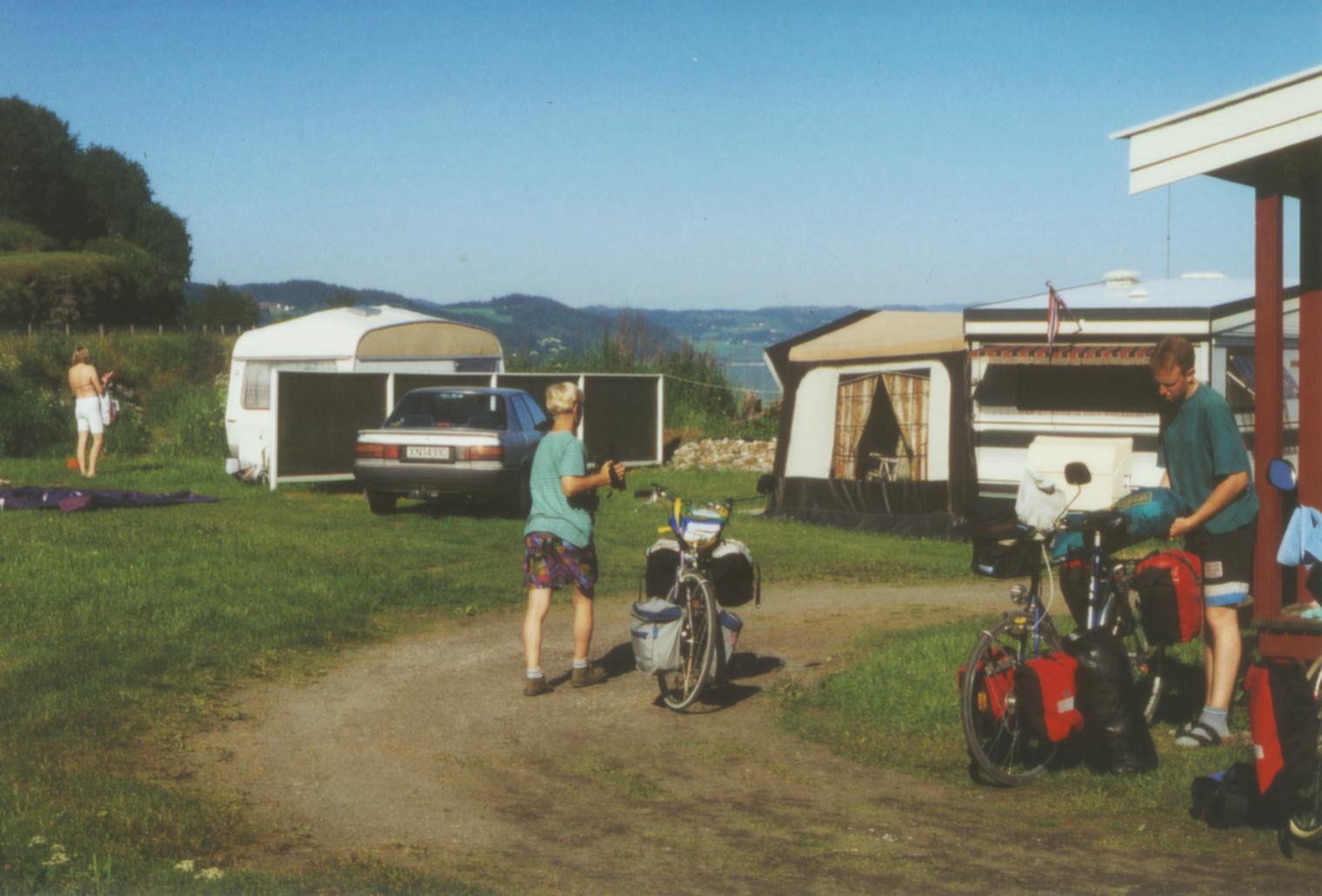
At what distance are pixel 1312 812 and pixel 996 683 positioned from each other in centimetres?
135

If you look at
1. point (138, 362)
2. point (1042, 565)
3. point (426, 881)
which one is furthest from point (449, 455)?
point (138, 362)

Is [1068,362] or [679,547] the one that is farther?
[1068,362]

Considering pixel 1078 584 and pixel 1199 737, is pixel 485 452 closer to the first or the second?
pixel 1078 584

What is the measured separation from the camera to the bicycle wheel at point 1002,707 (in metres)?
6.09

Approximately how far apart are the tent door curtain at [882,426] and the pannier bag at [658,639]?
1017 centimetres

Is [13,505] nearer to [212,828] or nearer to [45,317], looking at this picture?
[212,828]

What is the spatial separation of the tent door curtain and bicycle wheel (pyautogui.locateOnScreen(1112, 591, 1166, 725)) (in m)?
10.3

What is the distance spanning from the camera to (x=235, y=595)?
1095 centimetres

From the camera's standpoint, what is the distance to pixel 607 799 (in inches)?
239

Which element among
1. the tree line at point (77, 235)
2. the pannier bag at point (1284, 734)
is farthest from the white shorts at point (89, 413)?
the tree line at point (77, 235)

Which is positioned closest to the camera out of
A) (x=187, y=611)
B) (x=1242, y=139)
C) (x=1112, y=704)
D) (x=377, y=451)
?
(x=1112, y=704)

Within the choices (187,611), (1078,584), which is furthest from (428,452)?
(1078,584)

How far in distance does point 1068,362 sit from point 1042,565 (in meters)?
10.2

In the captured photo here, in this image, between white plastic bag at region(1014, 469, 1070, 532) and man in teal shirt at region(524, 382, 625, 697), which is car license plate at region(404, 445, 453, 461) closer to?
man in teal shirt at region(524, 382, 625, 697)
